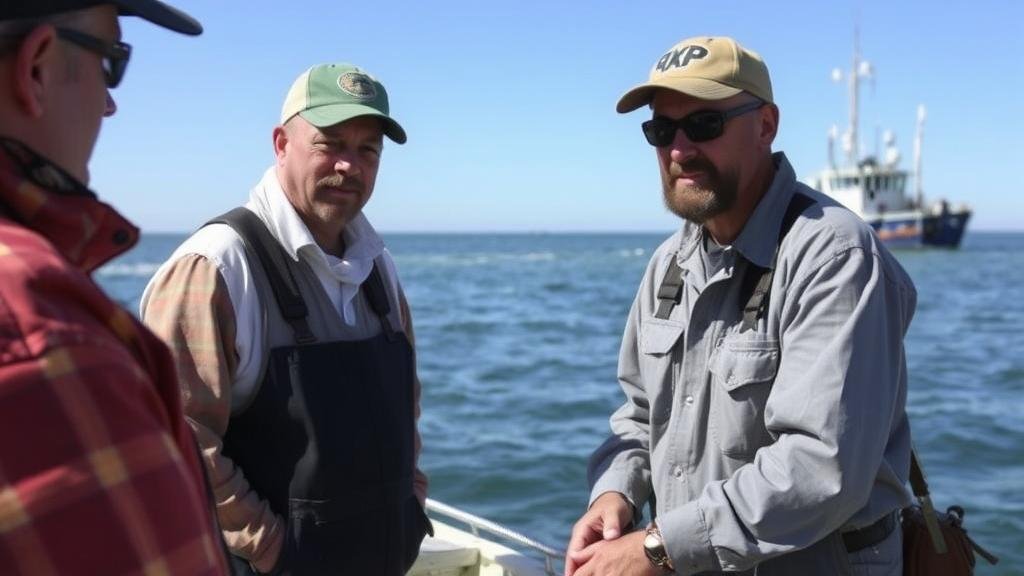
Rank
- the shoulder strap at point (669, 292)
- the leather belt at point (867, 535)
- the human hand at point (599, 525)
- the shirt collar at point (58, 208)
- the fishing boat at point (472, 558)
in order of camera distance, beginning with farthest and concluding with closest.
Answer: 1. the fishing boat at point (472, 558)
2. the shoulder strap at point (669, 292)
3. the human hand at point (599, 525)
4. the leather belt at point (867, 535)
5. the shirt collar at point (58, 208)

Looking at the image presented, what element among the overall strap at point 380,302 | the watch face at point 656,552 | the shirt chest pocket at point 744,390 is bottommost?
the watch face at point 656,552

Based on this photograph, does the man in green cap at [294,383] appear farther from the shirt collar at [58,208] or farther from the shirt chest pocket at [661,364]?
the shirt collar at [58,208]

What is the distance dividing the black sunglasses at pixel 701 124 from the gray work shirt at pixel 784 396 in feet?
0.61

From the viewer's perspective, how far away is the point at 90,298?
38.4 inches

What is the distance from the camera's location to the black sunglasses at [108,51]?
113 centimetres

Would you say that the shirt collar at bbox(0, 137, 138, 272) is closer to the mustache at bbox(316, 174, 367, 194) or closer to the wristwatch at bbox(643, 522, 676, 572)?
the wristwatch at bbox(643, 522, 676, 572)

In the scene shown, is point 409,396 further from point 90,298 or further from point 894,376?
point 90,298

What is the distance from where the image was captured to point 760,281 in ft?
8.14

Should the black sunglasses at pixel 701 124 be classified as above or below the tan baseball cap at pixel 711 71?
below

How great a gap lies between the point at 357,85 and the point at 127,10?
5.83 feet

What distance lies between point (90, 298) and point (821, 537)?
6.00 ft

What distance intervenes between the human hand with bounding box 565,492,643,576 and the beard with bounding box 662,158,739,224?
83 centimetres

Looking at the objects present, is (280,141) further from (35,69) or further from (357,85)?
(35,69)

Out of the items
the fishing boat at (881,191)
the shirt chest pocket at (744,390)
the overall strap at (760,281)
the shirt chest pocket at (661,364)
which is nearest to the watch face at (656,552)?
the shirt chest pocket at (744,390)
